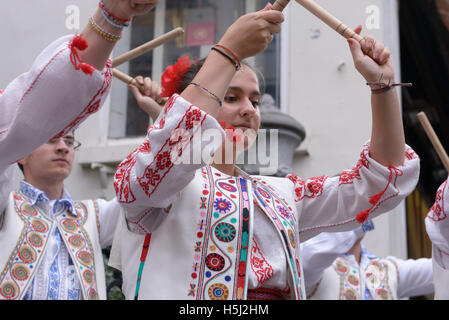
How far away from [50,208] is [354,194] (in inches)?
55.3

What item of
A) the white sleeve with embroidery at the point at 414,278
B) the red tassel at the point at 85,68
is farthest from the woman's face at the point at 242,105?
the white sleeve with embroidery at the point at 414,278

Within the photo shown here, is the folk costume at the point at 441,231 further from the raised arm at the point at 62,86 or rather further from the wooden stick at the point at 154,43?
the raised arm at the point at 62,86

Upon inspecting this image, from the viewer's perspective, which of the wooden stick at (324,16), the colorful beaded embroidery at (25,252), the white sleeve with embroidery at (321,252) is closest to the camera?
the wooden stick at (324,16)

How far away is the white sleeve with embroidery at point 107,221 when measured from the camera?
2877 millimetres

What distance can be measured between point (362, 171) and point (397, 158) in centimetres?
10

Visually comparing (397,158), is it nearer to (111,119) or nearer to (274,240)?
(274,240)

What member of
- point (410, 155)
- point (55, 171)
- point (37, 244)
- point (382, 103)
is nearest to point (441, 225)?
point (410, 155)

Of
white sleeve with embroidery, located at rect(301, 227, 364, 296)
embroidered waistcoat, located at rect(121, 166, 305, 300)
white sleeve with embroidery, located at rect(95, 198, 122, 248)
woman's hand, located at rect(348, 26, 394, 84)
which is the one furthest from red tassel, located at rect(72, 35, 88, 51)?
white sleeve with embroidery, located at rect(301, 227, 364, 296)

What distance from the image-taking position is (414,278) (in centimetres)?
367

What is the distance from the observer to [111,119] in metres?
5.26

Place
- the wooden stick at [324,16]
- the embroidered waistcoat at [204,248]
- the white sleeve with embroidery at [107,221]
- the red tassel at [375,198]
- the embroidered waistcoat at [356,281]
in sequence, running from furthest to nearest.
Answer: the embroidered waistcoat at [356,281] < the white sleeve with embroidery at [107,221] < the red tassel at [375,198] < the wooden stick at [324,16] < the embroidered waistcoat at [204,248]

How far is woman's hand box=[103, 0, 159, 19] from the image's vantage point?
120 centimetres

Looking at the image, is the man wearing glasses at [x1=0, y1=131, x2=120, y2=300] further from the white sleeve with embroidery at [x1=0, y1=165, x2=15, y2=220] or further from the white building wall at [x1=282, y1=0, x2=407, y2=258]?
the white building wall at [x1=282, y1=0, x2=407, y2=258]
